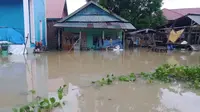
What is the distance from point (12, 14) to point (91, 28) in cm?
641

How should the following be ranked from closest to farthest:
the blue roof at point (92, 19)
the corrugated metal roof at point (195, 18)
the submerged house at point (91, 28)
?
1. the blue roof at point (92, 19)
2. the submerged house at point (91, 28)
3. the corrugated metal roof at point (195, 18)

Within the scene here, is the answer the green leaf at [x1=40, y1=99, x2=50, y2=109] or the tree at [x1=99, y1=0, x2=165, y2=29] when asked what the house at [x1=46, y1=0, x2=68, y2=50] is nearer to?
the tree at [x1=99, y1=0, x2=165, y2=29]

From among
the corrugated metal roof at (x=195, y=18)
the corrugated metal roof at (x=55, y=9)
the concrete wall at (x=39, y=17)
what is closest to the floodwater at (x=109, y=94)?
the concrete wall at (x=39, y=17)

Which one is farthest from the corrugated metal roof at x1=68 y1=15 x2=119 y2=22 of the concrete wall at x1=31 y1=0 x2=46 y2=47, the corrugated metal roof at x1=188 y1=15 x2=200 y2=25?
the corrugated metal roof at x1=188 y1=15 x2=200 y2=25

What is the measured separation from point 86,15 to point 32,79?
13.5 meters

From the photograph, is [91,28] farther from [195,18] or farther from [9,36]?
[195,18]

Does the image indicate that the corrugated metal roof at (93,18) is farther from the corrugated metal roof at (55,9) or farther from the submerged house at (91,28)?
the corrugated metal roof at (55,9)

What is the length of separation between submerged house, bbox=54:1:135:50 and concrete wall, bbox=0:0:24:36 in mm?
3533

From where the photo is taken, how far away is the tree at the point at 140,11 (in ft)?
86.3

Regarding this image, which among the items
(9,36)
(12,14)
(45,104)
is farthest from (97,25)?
(45,104)

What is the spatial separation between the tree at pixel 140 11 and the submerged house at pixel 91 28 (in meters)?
5.14

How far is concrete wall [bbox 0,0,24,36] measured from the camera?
1662 centimetres

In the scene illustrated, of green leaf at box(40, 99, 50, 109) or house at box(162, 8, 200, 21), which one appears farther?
house at box(162, 8, 200, 21)

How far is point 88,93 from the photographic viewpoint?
20.4ft
